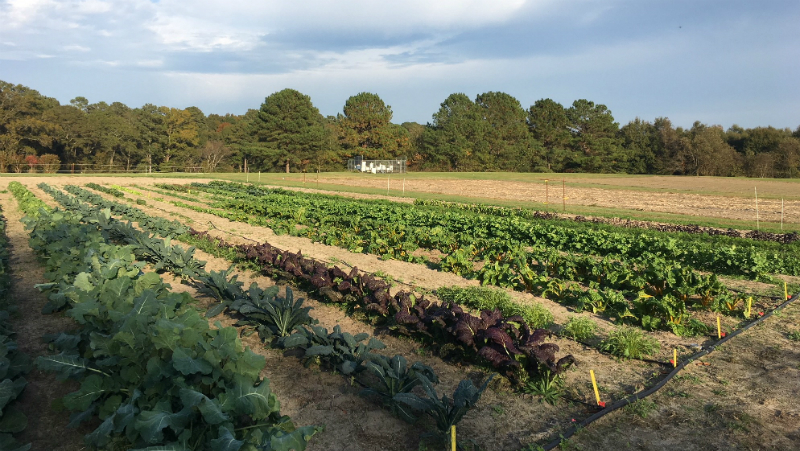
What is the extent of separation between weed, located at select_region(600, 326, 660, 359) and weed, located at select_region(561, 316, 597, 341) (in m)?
0.30

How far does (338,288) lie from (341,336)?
2.19 metres

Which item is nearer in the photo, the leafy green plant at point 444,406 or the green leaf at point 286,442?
the green leaf at point 286,442

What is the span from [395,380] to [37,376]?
380cm

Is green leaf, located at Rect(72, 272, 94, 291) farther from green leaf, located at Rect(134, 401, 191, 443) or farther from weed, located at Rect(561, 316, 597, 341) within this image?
weed, located at Rect(561, 316, 597, 341)

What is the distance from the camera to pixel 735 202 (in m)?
28.6

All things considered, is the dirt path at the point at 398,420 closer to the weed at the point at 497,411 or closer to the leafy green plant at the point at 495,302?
the weed at the point at 497,411

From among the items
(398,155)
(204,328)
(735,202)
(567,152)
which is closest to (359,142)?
(398,155)

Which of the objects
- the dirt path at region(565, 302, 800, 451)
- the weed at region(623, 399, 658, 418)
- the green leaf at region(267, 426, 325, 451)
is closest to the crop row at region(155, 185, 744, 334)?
the dirt path at region(565, 302, 800, 451)

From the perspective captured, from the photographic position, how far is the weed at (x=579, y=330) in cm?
661

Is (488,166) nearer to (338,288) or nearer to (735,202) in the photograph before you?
(735,202)

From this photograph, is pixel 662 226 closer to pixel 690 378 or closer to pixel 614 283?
pixel 614 283

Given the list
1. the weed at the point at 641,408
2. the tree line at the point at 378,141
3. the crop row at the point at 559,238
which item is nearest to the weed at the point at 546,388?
the weed at the point at 641,408

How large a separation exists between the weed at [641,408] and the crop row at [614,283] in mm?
2310

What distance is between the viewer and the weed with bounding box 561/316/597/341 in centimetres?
661
